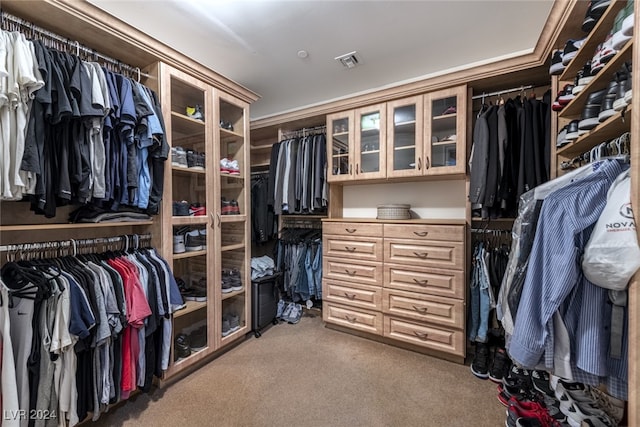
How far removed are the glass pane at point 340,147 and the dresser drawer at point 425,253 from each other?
840 millimetres

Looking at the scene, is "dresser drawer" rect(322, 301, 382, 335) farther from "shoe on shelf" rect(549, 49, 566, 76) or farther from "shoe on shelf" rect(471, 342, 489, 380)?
"shoe on shelf" rect(549, 49, 566, 76)

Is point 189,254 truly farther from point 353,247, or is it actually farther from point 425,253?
point 425,253

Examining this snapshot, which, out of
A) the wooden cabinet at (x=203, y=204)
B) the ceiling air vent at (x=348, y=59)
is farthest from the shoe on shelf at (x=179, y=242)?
the ceiling air vent at (x=348, y=59)

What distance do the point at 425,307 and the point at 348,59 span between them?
209cm

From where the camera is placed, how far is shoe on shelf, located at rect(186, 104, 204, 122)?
1.94 meters

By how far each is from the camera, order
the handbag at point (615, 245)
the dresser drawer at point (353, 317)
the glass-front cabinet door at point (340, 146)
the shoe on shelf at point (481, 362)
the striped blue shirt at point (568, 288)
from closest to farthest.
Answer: the handbag at point (615, 245) < the striped blue shirt at point (568, 288) < the shoe on shelf at point (481, 362) < the dresser drawer at point (353, 317) < the glass-front cabinet door at point (340, 146)

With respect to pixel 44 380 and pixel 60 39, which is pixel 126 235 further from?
pixel 60 39

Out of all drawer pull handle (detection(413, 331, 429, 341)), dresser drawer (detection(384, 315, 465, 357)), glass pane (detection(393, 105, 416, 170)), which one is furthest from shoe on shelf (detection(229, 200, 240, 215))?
drawer pull handle (detection(413, 331, 429, 341))

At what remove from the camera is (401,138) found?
7.55 ft

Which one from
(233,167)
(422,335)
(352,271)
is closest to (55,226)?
(233,167)

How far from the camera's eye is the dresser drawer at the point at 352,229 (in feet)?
7.49

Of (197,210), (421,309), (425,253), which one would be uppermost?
(197,210)

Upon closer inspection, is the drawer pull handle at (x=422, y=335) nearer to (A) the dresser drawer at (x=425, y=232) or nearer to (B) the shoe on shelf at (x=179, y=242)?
(A) the dresser drawer at (x=425, y=232)

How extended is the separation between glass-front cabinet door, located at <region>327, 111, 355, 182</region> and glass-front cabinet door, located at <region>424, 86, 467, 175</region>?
680 millimetres
